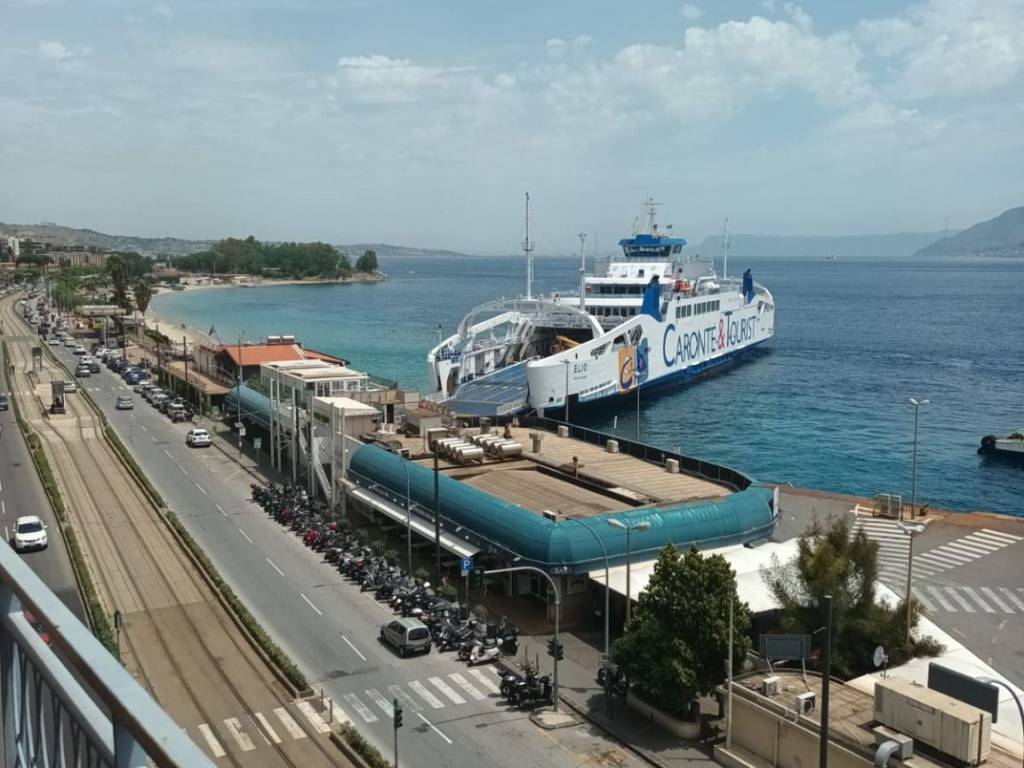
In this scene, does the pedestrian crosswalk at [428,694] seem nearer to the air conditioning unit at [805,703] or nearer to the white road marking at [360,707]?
the white road marking at [360,707]

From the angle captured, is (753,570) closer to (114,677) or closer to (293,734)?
(293,734)

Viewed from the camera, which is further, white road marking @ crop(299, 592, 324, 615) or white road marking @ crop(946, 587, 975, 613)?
white road marking @ crop(946, 587, 975, 613)

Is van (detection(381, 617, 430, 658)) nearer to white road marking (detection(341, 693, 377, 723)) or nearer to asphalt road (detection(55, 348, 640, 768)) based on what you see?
asphalt road (detection(55, 348, 640, 768))

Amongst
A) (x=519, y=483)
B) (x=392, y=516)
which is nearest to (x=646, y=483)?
(x=519, y=483)

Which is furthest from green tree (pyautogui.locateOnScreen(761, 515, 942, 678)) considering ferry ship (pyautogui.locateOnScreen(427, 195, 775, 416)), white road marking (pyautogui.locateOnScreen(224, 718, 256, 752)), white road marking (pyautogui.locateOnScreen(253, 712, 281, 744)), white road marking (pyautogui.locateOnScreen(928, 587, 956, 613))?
→ ferry ship (pyautogui.locateOnScreen(427, 195, 775, 416))

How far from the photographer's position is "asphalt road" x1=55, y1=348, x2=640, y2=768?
1953 centimetres

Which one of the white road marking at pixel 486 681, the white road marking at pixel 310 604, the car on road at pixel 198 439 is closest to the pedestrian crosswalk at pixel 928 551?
the white road marking at pixel 486 681

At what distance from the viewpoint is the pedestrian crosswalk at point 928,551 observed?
31984 millimetres

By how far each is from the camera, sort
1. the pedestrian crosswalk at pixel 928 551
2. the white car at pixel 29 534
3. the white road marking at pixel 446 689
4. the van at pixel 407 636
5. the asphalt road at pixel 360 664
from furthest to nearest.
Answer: the pedestrian crosswalk at pixel 928 551, the white car at pixel 29 534, the van at pixel 407 636, the white road marking at pixel 446 689, the asphalt road at pixel 360 664

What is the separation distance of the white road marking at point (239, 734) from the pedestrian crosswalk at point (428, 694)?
2.49 m

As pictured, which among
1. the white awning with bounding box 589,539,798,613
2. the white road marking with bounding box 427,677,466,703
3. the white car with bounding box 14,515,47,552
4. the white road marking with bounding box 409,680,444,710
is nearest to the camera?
the white road marking with bounding box 409,680,444,710

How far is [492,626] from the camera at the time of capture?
83.4 ft

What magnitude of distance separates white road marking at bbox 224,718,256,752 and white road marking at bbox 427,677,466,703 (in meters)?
4.66

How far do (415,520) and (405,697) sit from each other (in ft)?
34.2
